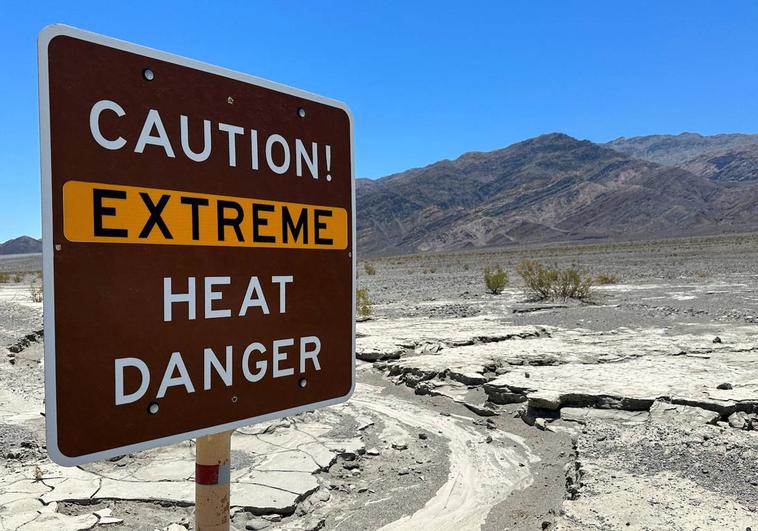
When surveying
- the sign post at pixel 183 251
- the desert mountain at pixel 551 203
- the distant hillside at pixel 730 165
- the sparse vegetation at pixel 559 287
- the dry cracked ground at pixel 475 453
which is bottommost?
the dry cracked ground at pixel 475 453

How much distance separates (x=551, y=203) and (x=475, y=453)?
373 feet

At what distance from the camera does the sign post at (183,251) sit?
4.12ft

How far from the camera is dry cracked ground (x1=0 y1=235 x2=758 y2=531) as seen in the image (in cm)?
392

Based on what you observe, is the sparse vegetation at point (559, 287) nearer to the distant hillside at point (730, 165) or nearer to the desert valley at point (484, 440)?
the desert valley at point (484, 440)

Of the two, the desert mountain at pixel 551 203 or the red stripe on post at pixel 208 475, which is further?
the desert mountain at pixel 551 203

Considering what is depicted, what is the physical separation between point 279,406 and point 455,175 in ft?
482

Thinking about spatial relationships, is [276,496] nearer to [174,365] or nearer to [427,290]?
[174,365]

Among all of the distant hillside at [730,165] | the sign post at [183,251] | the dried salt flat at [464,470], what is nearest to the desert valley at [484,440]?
the dried salt flat at [464,470]

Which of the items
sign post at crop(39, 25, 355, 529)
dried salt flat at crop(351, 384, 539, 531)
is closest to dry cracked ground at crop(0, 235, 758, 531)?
dried salt flat at crop(351, 384, 539, 531)

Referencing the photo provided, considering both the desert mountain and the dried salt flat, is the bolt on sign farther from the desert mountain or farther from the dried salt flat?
the desert mountain

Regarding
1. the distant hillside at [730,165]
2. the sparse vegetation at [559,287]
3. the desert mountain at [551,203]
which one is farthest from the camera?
the distant hillside at [730,165]

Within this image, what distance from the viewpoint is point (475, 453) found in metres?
5.31

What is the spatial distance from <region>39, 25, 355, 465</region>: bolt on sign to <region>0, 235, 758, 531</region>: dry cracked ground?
273 cm

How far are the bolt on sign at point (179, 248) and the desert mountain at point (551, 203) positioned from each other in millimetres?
94615
